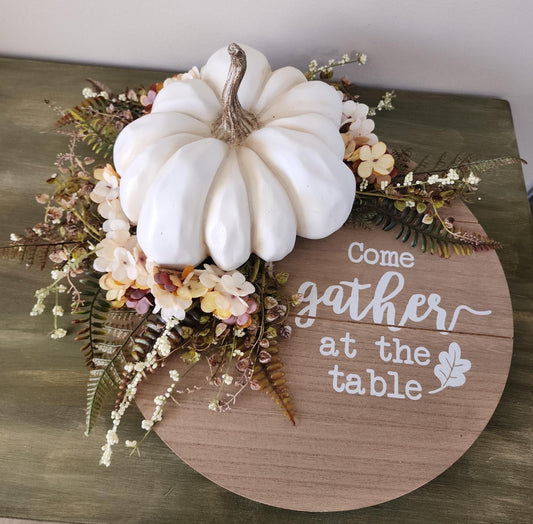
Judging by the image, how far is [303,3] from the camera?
2.69 ft

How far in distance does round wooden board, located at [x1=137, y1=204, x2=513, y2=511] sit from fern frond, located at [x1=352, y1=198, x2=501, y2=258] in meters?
0.02

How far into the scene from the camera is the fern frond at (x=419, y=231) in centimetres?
75

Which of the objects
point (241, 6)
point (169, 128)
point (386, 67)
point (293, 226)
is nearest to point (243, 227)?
point (293, 226)

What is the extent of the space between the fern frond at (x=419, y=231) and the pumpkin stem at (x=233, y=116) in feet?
0.79

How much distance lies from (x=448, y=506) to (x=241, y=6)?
36.3 inches

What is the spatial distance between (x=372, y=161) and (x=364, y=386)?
36 centimetres

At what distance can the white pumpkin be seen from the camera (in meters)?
0.58

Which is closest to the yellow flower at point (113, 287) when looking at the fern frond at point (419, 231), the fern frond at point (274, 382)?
the fern frond at point (274, 382)

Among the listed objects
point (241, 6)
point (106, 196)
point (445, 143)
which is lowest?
point (106, 196)

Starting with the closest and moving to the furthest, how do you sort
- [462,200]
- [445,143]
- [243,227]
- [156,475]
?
[243,227]
[156,475]
[462,200]
[445,143]

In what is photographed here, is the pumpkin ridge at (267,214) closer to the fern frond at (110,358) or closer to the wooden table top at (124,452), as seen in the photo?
the fern frond at (110,358)

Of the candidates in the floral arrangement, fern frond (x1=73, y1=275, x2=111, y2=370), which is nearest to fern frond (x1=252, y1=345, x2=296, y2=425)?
the floral arrangement

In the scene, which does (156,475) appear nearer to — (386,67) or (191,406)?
(191,406)

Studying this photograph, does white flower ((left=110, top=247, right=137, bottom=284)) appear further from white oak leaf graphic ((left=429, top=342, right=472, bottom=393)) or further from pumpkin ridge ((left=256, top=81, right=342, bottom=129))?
white oak leaf graphic ((left=429, top=342, right=472, bottom=393))
